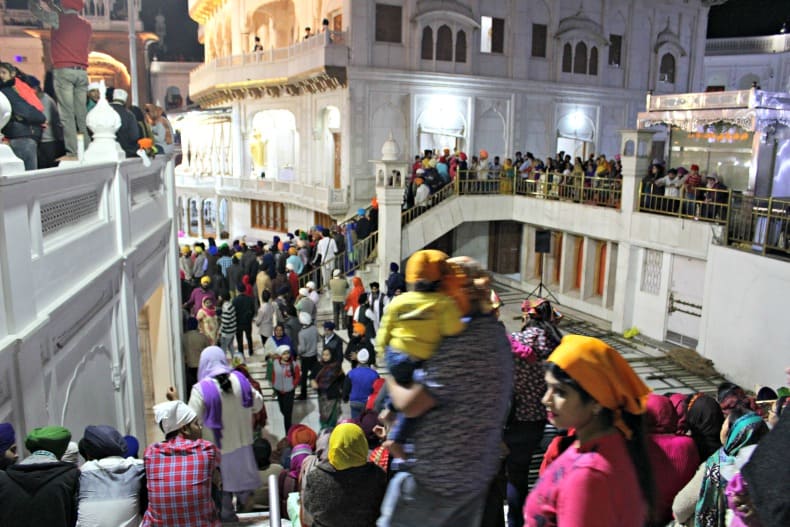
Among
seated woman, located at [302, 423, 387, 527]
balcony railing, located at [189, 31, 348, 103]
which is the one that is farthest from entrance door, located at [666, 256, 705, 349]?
balcony railing, located at [189, 31, 348, 103]

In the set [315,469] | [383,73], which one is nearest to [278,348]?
[315,469]

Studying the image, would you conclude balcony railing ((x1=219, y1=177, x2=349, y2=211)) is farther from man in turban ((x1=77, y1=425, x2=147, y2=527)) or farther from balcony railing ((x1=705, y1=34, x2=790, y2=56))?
balcony railing ((x1=705, y1=34, x2=790, y2=56))

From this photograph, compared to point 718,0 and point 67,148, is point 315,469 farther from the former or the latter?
point 718,0

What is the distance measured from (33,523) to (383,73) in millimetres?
20131

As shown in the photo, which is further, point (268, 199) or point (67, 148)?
Answer: point (268, 199)

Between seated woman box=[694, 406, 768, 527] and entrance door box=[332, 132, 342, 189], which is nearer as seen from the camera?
seated woman box=[694, 406, 768, 527]

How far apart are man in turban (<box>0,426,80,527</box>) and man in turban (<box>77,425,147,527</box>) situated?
0.07 m

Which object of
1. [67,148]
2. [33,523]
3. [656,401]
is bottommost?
[33,523]

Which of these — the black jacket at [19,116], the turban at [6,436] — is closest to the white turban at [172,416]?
the turban at [6,436]

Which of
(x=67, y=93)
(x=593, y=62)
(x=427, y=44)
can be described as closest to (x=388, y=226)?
(x=67, y=93)

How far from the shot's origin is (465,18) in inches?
884

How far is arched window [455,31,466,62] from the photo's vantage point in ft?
74.8

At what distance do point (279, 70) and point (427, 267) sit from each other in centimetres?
2389

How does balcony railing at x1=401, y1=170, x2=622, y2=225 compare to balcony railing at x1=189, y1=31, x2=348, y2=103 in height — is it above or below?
below
